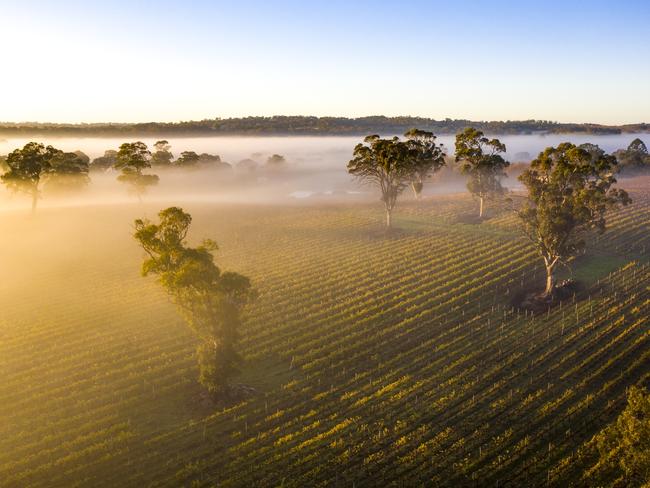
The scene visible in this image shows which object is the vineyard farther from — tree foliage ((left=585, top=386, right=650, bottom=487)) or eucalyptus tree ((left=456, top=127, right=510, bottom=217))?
eucalyptus tree ((left=456, top=127, right=510, bottom=217))

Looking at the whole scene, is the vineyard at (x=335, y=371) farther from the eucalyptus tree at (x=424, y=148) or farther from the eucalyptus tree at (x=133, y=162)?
the eucalyptus tree at (x=133, y=162)

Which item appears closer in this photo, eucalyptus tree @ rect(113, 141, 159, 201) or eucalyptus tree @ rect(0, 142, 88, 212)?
eucalyptus tree @ rect(0, 142, 88, 212)

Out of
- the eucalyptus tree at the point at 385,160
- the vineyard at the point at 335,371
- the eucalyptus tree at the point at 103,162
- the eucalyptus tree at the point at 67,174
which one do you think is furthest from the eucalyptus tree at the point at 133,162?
the eucalyptus tree at the point at 385,160

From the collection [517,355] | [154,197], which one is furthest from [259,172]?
[517,355]

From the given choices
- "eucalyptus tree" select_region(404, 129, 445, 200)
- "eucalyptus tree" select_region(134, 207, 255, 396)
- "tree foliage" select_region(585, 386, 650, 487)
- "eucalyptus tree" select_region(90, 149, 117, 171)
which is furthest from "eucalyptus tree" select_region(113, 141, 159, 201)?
"tree foliage" select_region(585, 386, 650, 487)

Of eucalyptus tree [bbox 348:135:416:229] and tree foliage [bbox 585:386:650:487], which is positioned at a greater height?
eucalyptus tree [bbox 348:135:416:229]

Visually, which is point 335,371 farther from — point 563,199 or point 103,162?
point 103,162
